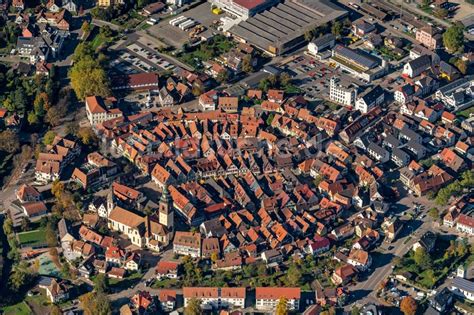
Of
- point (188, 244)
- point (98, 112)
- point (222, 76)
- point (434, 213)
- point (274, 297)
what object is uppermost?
point (98, 112)

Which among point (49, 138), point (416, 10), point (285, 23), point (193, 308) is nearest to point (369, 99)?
point (285, 23)

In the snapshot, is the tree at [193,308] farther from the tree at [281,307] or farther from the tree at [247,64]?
the tree at [247,64]

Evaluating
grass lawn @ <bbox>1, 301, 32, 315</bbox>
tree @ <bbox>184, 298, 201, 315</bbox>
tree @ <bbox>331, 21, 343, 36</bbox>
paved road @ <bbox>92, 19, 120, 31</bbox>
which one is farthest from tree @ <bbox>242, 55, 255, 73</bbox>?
grass lawn @ <bbox>1, 301, 32, 315</bbox>

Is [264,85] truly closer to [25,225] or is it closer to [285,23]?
[285,23]

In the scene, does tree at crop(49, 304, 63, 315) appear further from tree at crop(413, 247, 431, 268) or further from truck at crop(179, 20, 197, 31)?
truck at crop(179, 20, 197, 31)

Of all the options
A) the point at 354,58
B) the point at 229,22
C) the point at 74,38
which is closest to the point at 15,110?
the point at 74,38

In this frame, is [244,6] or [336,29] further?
[244,6]
